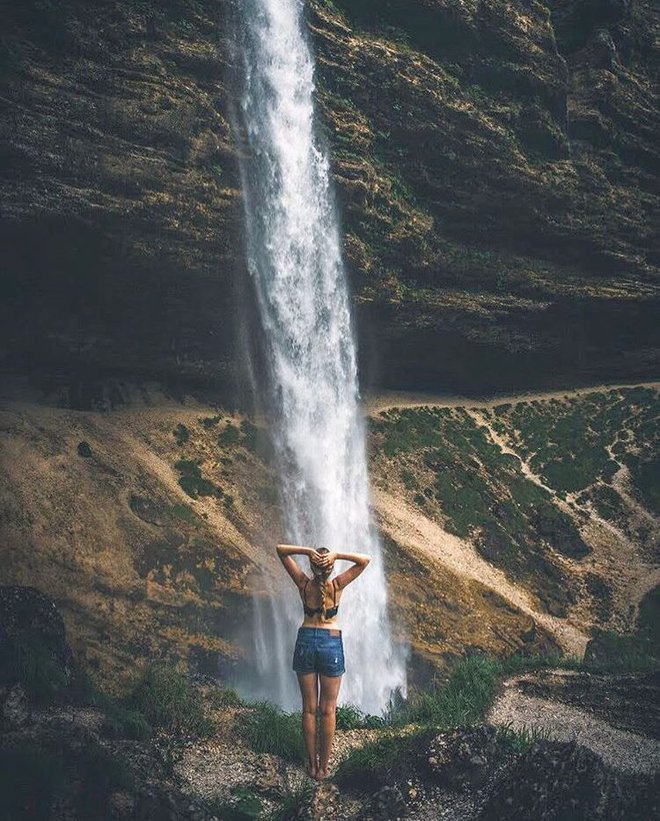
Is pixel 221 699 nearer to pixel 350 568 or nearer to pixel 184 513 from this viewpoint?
pixel 350 568

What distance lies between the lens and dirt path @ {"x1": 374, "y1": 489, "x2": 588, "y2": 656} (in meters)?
34.9

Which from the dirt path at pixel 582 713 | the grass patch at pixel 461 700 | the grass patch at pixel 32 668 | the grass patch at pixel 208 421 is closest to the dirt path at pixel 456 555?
the grass patch at pixel 208 421

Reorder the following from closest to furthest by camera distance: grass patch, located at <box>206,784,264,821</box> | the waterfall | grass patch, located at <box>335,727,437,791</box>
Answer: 1. grass patch, located at <box>206,784,264,821</box>
2. grass patch, located at <box>335,727,437,791</box>
3. the waterfall

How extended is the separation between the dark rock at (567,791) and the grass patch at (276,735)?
386 centimetres

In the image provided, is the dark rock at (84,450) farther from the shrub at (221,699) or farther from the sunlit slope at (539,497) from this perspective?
the shrub at (221,699)

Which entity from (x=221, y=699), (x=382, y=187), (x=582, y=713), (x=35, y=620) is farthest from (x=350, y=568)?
(x=382, y=187)

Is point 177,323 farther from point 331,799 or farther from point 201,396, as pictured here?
point 331,799

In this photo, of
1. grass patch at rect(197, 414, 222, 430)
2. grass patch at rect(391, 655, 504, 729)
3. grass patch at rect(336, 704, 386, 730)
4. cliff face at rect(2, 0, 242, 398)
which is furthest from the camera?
grass patch at rect(197, 414, 222, 430)

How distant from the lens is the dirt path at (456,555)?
3491cm

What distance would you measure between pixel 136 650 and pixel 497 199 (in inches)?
1168

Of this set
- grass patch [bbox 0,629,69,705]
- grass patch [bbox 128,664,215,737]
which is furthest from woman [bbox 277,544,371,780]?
grass patch [bbox 0,629,69,705]

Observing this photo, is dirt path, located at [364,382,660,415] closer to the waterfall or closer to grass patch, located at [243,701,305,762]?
the waterfall

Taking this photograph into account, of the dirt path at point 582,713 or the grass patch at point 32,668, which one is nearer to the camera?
the grass patch at point 32,668

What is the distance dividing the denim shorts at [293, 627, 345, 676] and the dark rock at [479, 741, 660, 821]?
6.76 ft
